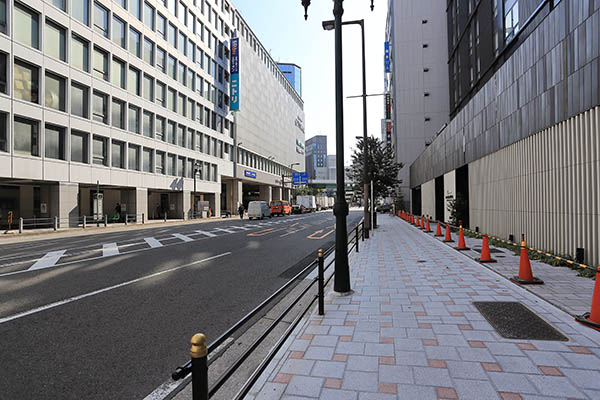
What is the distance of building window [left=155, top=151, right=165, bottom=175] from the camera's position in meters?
32.2

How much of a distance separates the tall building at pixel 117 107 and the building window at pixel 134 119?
154mm

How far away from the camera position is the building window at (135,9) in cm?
2912

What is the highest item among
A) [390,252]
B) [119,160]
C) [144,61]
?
[144,61]

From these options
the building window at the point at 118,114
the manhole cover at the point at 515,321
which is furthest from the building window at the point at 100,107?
the manhole cover at the point at 515,321

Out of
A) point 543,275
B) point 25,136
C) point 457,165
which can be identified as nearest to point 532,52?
point 543,275

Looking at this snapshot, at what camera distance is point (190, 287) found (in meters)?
6.43

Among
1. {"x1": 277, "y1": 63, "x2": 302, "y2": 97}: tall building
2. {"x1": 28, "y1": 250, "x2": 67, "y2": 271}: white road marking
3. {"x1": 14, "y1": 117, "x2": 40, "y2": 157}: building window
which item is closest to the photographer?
{"x1": 28, "y1": 250, "x2": 67, "y2": 271}: white road marking

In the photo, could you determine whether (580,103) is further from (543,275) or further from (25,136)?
(25,136)

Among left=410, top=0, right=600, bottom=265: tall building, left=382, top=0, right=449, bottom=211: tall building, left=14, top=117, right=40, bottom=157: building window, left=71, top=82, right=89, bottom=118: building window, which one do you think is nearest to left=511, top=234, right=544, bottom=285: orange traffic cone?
left=410, top=0, right=600, bottom=265: tall building

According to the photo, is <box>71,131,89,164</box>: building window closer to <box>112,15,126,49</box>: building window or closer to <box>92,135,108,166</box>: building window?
<box>92,135,108,166</box>: building window

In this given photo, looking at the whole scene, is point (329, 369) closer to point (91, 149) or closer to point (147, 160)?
point (91, 149)

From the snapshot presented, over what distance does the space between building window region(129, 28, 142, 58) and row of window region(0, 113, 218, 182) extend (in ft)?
29.3

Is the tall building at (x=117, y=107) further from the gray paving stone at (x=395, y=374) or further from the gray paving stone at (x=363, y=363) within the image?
the gray paving stone at (x=395, y=374)

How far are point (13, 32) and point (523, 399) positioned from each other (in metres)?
28.4
